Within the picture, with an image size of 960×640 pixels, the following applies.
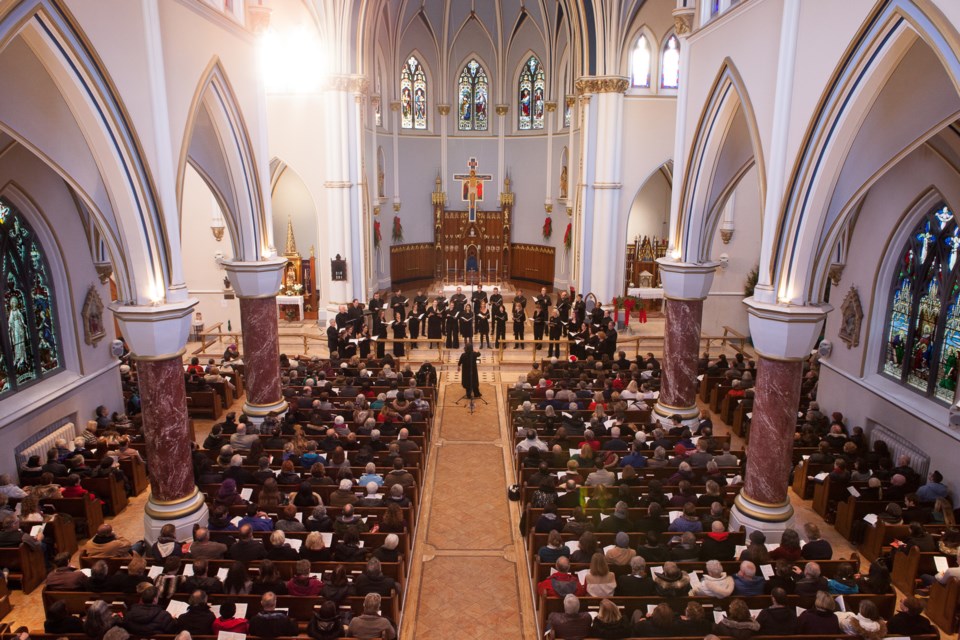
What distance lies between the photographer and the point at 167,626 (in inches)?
299

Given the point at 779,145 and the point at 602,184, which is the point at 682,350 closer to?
the point at 779,145

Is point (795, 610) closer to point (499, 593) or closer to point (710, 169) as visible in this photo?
point (499, 593)

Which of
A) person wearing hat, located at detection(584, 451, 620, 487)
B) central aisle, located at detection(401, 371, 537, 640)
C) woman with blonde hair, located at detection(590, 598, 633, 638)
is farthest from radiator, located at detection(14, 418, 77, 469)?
woman with blonde hair, located at detection(590, 598, 633, 638)

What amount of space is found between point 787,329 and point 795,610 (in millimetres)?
3964

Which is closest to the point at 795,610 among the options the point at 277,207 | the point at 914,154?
the point at 914,154

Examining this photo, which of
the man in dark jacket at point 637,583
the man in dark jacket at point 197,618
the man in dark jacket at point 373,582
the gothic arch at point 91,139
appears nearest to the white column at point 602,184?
the gothic arch at point 91,139

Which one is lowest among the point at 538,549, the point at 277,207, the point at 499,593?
the point at 499,593

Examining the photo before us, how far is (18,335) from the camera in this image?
45.9ft

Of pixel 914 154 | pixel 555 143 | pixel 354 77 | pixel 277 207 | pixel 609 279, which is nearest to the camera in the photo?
pixel 914 154

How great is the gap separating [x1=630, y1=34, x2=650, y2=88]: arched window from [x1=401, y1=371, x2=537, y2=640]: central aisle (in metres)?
15.5

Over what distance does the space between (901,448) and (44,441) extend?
57.0 ft

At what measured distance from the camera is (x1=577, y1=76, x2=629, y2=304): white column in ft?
80.5

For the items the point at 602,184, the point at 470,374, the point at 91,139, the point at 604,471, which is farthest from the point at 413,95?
the point at 604,471

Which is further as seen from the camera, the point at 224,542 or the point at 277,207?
the point at 277,207
